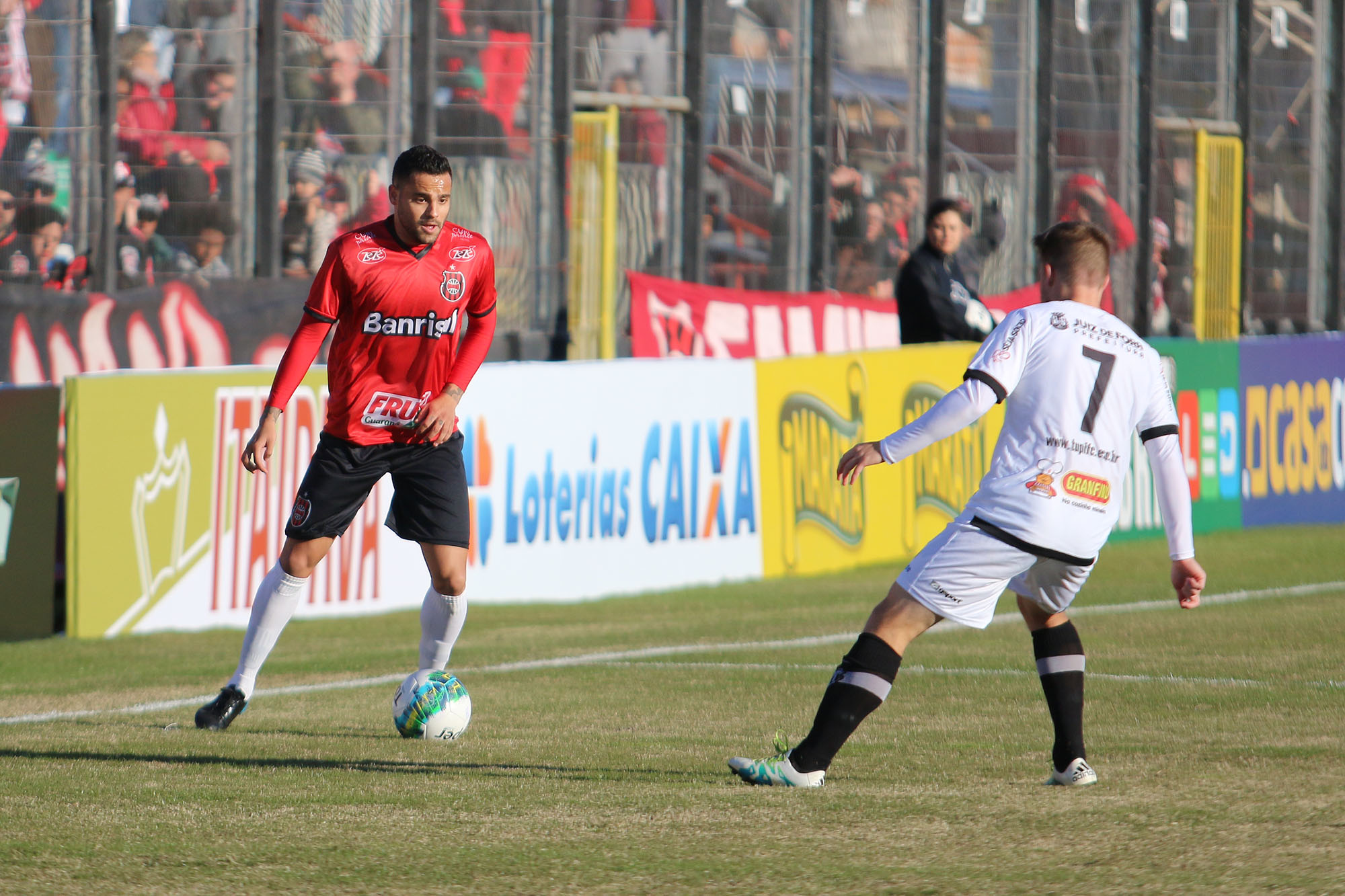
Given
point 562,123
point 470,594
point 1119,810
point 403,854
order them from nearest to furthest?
point 403,854, point 1119,810, point 470,594, point 562,123

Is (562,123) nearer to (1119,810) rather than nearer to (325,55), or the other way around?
(325,55)

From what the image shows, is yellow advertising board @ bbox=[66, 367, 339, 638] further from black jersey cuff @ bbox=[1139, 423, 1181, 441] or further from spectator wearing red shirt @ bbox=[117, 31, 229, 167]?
black jersey cuff @ bbox=[1139, 423, 1181, 441]

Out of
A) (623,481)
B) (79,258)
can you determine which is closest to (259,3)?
(79,258)

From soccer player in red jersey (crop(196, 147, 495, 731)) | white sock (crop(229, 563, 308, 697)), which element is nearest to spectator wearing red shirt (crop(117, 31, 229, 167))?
soccer player in red jersey (crop(196, 147, 495, 731))

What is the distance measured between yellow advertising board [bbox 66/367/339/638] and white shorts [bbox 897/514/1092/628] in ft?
19.0

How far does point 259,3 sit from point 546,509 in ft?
21.7

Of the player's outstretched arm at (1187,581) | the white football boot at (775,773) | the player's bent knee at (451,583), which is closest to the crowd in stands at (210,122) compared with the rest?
the player's bent knee at (451,583)

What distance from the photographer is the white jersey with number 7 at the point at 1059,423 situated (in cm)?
589

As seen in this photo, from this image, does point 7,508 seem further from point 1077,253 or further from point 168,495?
point 1077,253

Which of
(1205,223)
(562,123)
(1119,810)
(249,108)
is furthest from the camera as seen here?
(1205,223)

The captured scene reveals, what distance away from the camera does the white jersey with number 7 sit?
19.3ft

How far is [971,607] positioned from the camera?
5.96m

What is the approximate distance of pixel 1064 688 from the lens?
6.23 meters

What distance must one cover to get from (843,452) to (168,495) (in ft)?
14.5
